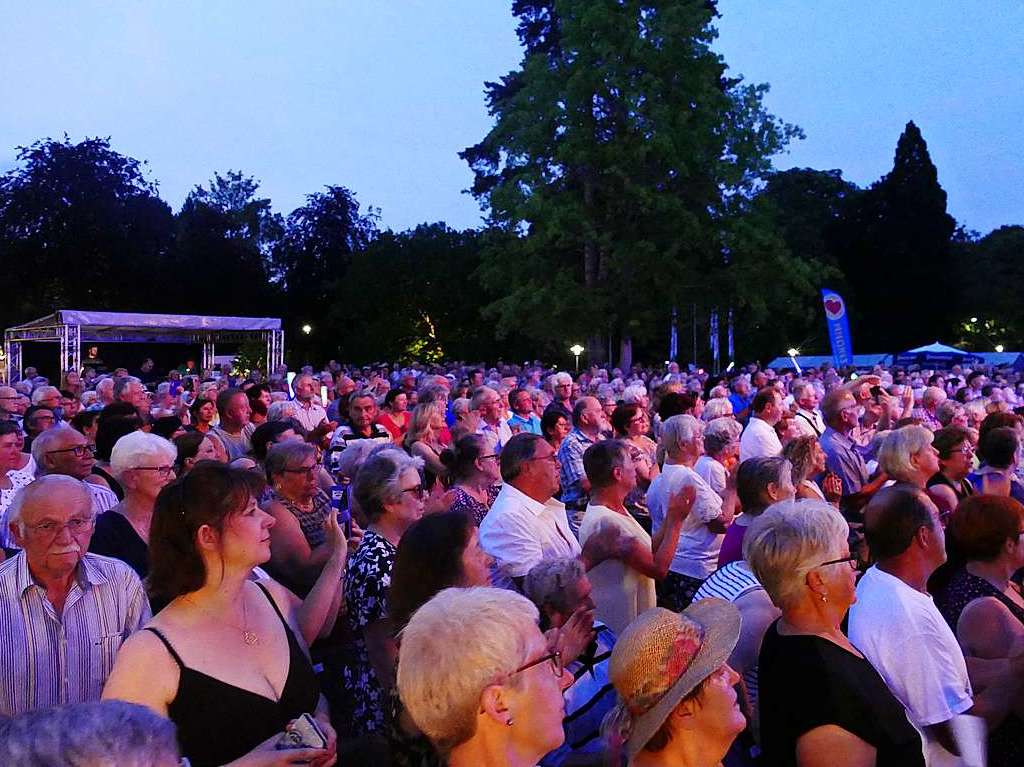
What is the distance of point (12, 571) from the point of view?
287cm

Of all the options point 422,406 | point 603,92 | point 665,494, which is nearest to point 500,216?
point 603,92

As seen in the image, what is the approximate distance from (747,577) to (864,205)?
49312 mm

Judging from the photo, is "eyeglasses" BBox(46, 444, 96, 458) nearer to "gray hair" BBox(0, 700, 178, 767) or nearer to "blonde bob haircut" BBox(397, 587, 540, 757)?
"blonde bob haircut" BBox(397, 587, 540, 757)

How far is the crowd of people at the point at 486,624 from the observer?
2.03m

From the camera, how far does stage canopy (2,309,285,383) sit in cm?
2305

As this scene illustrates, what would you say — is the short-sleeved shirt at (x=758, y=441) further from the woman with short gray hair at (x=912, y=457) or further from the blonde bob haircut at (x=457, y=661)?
the blonde bob haircut at (x=457, y=661)

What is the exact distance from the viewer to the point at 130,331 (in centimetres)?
2573

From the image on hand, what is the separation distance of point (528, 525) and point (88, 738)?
302cm

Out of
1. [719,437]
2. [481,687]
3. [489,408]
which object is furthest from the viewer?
[489,408]

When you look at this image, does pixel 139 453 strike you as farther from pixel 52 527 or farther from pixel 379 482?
pixel 52 527

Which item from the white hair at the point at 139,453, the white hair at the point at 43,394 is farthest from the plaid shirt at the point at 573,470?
the white hair at the point at 43,394

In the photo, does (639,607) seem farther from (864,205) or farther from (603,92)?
(864,205)

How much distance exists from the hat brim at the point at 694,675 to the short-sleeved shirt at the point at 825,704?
32 cm

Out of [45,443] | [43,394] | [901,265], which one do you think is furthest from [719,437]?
[901,265]
